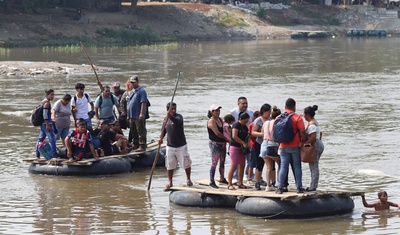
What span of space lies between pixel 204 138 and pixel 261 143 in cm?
862

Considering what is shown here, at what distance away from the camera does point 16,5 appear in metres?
78.7

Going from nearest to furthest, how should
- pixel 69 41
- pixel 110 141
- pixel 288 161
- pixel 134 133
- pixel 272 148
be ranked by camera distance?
pixel 288 161 → pixel 272 148 → pixel 110 141 → pixel 134 133 → pixel 69 41

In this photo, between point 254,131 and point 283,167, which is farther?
point 254,131

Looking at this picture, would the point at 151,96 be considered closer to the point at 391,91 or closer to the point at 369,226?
the point at 391,91

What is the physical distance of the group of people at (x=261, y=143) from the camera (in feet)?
49.0

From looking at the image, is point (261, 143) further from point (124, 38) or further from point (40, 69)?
point (124, 38)

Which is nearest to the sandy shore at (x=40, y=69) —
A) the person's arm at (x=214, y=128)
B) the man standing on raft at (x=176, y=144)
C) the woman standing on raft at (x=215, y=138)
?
the man standing on raft at (x=176, y=144)

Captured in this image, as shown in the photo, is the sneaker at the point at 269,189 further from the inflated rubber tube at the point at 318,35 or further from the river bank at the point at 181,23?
the inflated rubber tube at the point at 318,35

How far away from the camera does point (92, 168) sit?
62.2ft

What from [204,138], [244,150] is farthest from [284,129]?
[204,138]

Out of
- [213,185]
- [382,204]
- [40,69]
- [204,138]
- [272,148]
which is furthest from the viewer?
[40,69]

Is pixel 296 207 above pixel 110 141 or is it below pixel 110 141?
below

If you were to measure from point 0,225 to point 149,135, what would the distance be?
32.7 ft

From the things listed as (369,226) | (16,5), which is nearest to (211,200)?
(369,226)
